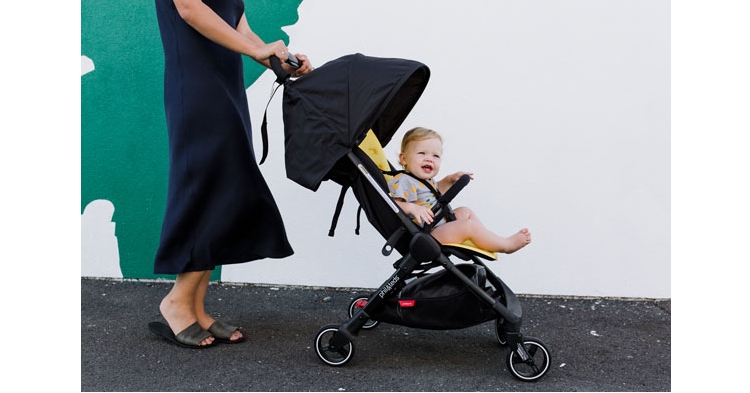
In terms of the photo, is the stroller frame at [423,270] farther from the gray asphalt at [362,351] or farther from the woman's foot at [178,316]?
the woman's foot at [178,316]

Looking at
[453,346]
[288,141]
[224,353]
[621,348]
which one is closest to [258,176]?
[288,141]

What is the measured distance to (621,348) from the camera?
3133 millimetres

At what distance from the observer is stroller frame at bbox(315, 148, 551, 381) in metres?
2.65

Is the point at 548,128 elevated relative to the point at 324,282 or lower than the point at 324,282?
elevated

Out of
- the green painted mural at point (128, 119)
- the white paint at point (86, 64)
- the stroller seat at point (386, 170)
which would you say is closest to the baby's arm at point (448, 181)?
the stroller seat at point (386, 170)

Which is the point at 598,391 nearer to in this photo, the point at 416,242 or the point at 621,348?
the point at 621,348

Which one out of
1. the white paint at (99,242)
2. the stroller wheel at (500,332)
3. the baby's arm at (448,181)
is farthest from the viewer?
the white paint at (99,242)

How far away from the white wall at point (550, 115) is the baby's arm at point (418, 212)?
126 centimetres

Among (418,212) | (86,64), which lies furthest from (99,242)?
(418,212)

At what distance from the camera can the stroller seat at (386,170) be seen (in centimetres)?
272

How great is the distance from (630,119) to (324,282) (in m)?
2.06

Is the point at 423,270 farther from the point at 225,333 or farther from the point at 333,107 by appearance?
the point at 225,333

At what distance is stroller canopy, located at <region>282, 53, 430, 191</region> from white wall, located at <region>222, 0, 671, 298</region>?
128 centimetres

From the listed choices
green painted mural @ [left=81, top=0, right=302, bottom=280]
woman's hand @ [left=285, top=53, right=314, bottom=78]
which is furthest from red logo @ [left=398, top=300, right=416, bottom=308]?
green painted mural @ [left=81, top=0, right=302, bottom=280]
